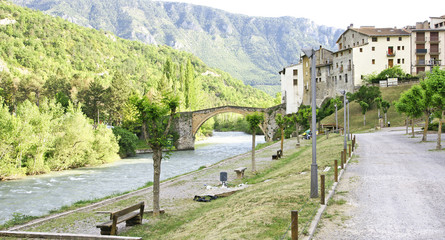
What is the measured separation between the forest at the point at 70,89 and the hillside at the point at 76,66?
0.30 m

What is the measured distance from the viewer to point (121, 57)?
16800cm

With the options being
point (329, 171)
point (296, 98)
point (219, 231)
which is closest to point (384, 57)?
point (296, 98)

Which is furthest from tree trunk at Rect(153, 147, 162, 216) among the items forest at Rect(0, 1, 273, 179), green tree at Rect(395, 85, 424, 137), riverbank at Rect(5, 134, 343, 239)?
green tree at Rect(395, 85, 424, 137)

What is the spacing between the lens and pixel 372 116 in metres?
58.5

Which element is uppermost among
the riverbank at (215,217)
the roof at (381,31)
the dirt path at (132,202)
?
the roof at (381,31)

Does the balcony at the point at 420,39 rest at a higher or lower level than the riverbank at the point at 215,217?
higher

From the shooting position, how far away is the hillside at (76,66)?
7862 centimetres

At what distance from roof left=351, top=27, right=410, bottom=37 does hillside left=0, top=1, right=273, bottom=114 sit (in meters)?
35.5

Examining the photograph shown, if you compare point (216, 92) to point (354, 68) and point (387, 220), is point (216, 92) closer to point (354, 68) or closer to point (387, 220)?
point (354, 68)

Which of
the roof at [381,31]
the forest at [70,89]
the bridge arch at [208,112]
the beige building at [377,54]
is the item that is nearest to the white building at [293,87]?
the beige building at [377,54]

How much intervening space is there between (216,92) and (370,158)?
14827 centimetres

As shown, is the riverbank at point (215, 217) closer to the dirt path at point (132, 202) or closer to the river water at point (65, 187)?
the dirt path at point (132, 202)

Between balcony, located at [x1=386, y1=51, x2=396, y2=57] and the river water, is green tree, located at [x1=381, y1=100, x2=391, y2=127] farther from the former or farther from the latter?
the river water

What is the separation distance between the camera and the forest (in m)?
37.9
